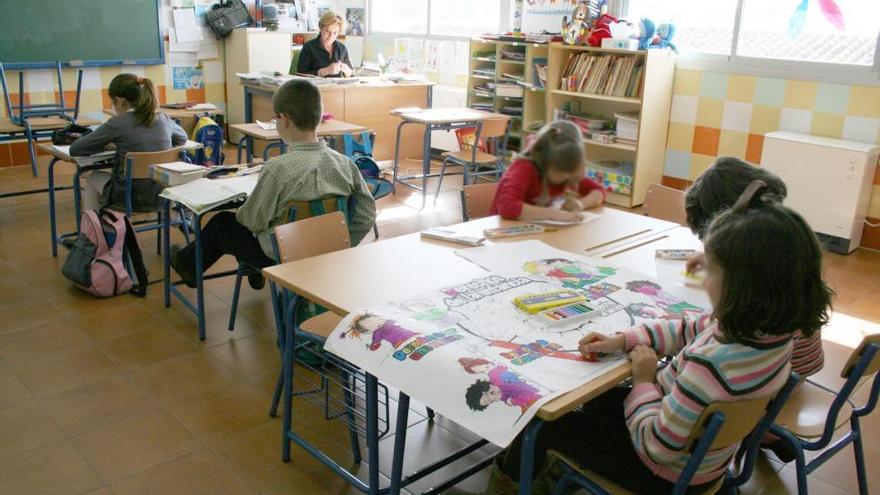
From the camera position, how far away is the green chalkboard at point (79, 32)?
646cm

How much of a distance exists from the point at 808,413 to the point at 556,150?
1.35m

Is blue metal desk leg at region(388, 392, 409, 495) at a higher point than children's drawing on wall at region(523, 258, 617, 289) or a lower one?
lower

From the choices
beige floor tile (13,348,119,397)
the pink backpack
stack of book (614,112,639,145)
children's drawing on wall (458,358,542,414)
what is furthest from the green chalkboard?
children's drawing on wall (458,358,542,414)

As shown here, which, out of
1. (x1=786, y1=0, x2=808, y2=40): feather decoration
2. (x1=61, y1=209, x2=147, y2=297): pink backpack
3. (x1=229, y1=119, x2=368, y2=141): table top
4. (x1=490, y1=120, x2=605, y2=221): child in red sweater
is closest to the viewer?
(x1=490, y1=120, x2=605, y2=221): child in red sweater

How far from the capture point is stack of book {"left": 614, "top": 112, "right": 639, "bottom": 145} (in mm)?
5836

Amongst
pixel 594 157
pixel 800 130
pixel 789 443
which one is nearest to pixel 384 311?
pixel 789 443

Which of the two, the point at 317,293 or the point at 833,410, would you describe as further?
the point at 317,293

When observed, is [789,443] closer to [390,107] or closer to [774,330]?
[774,330]

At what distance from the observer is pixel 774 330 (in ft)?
4.82

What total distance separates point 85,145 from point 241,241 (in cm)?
129

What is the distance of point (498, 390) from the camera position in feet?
5.15

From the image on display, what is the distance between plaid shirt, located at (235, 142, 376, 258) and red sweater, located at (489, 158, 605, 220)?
25.0 inches

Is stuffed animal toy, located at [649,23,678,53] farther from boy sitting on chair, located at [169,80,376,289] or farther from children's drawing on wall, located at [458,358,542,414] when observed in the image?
children's drawing on wall, located at [458,358,542,414]

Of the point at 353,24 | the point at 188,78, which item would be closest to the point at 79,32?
the point at 188,78
